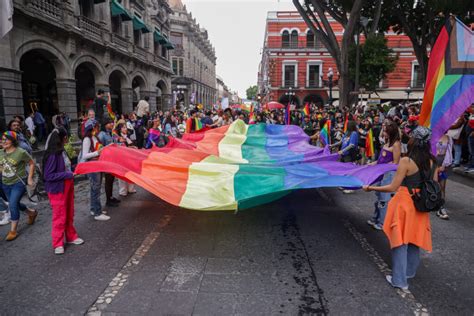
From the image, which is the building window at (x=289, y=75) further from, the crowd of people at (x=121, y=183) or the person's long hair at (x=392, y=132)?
the person's long hair at (x=392, y=132)

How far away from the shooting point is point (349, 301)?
3.45 m

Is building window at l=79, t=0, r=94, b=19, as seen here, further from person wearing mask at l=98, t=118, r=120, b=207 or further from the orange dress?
the orange dress

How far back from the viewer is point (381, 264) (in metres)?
4.28

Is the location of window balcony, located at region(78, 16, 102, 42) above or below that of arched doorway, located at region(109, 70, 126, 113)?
above

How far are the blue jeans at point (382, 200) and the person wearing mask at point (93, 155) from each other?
4.74 m

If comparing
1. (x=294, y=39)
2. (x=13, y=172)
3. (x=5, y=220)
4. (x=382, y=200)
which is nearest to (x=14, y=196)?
(x=13, y=172)

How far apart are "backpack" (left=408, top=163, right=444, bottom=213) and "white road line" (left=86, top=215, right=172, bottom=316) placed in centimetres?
337

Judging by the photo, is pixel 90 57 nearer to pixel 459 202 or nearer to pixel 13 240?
pixel 13 240

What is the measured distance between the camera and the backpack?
11.3ft

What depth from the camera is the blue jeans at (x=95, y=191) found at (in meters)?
5.89

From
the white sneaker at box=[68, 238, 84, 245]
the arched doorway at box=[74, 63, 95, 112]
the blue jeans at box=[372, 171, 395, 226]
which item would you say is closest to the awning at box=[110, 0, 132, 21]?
the arched doorway at box=[74, 63, 95, 112]

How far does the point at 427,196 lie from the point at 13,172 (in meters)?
5.68

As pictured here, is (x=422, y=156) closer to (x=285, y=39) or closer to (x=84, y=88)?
(x=84, y=88)

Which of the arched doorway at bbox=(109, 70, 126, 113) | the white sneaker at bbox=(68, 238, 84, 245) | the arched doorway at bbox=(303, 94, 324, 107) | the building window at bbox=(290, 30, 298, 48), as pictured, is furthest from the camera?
the arched doorway at bbox=(303, 94, 324, 107)
